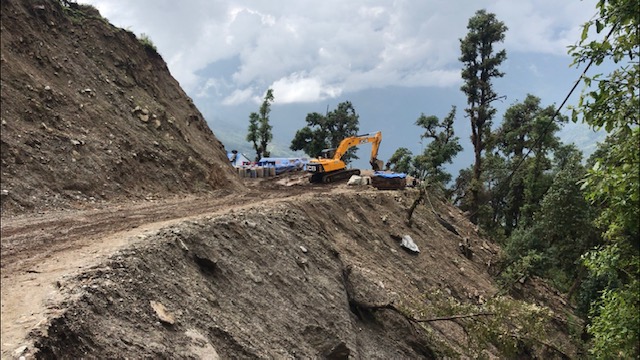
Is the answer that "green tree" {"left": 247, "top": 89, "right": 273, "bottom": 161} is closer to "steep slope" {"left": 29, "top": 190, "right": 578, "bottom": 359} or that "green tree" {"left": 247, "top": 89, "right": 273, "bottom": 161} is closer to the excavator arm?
the excavator arm

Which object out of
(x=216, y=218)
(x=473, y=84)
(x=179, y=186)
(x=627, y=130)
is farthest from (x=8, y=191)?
(x=473, y=84)

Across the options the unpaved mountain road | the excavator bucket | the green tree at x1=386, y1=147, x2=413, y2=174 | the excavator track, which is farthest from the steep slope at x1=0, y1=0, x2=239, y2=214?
the green tree at x1=386, y1=147, x2=413, y2=174

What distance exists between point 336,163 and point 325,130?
2593cm

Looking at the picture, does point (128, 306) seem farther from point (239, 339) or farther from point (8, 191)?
point (8, 191)

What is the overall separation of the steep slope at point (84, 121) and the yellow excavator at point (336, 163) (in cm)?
653

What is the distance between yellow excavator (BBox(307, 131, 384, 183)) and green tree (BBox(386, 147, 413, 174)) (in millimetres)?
9283

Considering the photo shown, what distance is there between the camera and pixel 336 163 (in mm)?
30344

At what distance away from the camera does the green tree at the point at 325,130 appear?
55.1m

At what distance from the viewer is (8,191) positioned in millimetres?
11797

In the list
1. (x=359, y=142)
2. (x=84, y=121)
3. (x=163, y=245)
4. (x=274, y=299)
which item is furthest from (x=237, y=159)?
(x=163, y=245)

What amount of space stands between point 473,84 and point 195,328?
30958 mm

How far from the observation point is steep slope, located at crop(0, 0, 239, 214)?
13.6 meters

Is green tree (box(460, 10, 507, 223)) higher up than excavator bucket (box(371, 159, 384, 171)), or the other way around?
green tree (box(460, 10, 507, 223))

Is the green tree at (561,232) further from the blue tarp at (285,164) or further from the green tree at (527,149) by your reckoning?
the blue tarp at (285,164)
